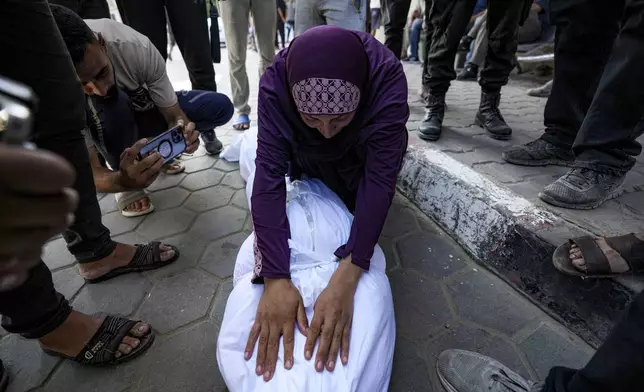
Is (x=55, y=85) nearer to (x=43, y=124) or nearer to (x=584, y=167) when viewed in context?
(x=43, y=124)

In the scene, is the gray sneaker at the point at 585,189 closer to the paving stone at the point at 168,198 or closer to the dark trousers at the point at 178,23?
the paving stone at the point at 168,198

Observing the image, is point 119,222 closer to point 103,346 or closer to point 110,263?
point 110,263

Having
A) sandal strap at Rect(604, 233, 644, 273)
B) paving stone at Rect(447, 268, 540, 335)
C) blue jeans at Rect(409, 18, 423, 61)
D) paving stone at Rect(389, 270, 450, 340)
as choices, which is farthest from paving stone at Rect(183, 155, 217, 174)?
blue jeans at Rect(409, 18, 423, 61)

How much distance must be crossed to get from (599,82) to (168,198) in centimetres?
228

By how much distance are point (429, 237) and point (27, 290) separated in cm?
156

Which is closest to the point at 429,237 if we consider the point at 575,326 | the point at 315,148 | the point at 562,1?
the point at 575,326

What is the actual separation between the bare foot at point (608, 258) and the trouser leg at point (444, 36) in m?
1.50

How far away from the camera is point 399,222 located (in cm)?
179

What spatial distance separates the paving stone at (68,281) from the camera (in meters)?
1.38

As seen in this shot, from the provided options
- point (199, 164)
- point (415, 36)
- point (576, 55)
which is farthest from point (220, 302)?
point (415, 36)

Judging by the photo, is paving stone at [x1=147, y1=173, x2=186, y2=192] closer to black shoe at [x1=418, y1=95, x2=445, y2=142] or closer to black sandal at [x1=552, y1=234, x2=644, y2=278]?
black shoe at [x1=418, y1=95, x2=445, y2=142]

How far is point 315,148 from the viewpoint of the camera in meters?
1.27

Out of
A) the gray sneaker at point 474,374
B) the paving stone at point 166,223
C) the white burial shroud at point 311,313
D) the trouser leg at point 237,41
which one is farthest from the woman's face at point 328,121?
the trouser leg at point 237,41

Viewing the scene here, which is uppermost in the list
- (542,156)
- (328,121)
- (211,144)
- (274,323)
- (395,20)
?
(395,20)
